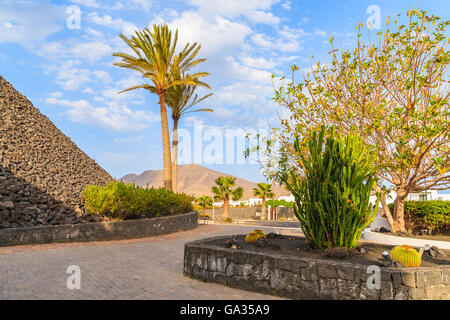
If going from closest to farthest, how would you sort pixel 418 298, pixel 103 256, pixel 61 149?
pixel 418 298 → pixel 103 256 → pixel 61 149

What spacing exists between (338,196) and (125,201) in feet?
35.5

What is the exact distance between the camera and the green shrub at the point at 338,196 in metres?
7.06

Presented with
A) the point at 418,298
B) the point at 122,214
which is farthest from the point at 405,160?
the point at 122,214

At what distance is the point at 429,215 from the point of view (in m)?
13.0

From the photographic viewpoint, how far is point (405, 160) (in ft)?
34.3

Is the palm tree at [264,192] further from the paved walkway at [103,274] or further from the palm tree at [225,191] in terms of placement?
the paved walkway at [103,274]

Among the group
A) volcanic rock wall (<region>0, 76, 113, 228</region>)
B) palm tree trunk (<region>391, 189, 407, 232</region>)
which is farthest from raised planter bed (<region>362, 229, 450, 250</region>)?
volcanic rock wall (<region>0, 76, 113, 228</region>)

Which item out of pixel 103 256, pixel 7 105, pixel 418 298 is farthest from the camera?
pixel 7 105

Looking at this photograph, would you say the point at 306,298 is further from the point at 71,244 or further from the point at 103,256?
the point at 71,244

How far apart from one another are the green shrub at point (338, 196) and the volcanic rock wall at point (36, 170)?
11.2 metres

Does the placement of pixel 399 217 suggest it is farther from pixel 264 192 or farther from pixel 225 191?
pixel 264 192

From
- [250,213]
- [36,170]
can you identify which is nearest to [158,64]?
[36,170]
